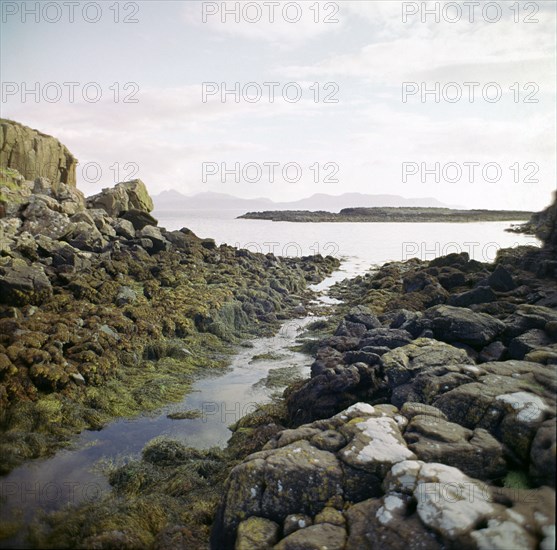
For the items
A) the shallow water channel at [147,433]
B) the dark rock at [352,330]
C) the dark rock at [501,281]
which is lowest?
the shallow water channel at [147,433]

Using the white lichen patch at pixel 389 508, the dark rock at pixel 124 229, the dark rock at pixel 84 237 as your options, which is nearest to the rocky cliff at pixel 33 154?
the dark rock at pixel 124 229

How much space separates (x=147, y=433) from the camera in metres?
12.8

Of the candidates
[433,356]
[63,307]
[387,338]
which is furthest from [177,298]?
Answer: [433,356]

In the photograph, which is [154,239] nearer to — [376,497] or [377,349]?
[377,349]

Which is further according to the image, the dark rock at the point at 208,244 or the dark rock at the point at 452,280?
the dark rock at the point at 208,244

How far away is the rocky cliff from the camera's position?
46.1 meters

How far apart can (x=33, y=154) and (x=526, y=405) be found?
179ft

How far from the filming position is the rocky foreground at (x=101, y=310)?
43.4ft

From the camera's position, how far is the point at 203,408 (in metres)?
14.7

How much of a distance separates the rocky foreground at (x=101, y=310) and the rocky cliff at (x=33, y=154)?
4.03m

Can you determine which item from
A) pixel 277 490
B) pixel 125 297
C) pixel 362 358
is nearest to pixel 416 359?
pixel 362 358

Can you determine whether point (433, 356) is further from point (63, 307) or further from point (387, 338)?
point (63, 307)

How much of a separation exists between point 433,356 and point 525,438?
4.88m

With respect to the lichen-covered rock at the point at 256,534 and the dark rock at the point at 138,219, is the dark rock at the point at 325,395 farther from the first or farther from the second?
the dark rock at the point at 138,219
